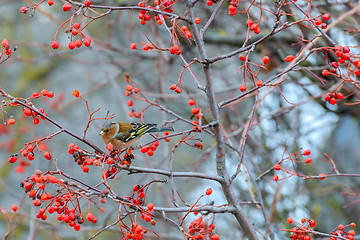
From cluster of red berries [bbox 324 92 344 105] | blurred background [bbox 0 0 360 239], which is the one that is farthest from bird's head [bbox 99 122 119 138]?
cluster of red berries [bbox 324 92 344 105]

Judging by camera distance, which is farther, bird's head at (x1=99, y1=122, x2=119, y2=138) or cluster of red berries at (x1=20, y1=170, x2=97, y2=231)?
bird's head at (x1=99, y1=122, x2=119, y2=138)

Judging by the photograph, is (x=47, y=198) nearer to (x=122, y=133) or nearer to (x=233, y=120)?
(x=122, y=133)

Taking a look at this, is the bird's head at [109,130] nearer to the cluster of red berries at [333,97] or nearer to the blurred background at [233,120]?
the blurred background at [233,120]

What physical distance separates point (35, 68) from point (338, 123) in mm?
6831

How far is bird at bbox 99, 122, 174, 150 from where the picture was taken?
161 inches

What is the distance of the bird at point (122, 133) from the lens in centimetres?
409

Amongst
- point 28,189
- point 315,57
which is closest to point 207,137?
point 315,57

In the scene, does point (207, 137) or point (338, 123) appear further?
point (207, 137)

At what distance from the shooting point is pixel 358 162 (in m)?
6.20

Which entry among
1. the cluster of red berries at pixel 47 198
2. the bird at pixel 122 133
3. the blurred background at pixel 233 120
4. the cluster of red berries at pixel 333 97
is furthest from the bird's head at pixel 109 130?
the cluster of red berries at pixel 333 97

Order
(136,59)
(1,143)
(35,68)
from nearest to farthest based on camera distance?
(136,59) < (1,143) < (35,68)

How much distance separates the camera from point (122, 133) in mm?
4219

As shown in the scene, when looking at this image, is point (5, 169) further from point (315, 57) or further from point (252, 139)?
point (315, 57)

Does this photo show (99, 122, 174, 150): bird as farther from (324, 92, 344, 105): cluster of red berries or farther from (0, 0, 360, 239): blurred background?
(324, 92, 344, 105): cluster of red berries
